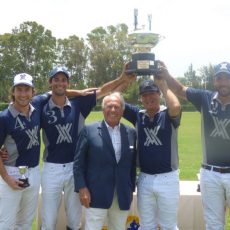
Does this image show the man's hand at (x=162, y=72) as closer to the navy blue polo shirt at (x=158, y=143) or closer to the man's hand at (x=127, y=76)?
the man's hand at (x=127, y=76)

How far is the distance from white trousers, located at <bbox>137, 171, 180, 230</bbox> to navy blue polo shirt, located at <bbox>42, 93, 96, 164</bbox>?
102 centimetres

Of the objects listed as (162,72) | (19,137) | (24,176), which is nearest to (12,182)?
(24,176)

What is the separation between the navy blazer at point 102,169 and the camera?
475cm

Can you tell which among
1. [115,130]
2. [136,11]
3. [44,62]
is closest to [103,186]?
[115,130]

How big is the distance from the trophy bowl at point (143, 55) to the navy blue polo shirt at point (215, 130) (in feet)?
2.41

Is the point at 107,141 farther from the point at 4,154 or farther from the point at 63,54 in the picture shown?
the point at 63,54

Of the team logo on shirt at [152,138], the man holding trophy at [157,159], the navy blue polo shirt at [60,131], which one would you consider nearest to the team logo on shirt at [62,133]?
the navy blue polo shirt at [60,131]

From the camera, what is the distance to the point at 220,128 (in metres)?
5.11

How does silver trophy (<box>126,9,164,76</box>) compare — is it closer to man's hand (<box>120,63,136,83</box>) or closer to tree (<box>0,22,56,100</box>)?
man's hand (<box>120,63,136,83</box>)

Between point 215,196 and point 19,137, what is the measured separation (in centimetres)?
242

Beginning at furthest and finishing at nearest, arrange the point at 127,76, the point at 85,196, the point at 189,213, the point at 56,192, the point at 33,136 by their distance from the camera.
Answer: the point at 189,213 → the point at 127,76 → the point at 56,192 → the point at 33,136 → the point at 85,196

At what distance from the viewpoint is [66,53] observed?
69.1 m

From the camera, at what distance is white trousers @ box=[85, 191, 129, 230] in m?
4.82

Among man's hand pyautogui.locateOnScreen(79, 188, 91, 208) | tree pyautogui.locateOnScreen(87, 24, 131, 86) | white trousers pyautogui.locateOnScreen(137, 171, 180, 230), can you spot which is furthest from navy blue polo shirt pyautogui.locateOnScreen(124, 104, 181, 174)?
tree pyautogui.locateOnScreen(87, 24, 131, 86)
